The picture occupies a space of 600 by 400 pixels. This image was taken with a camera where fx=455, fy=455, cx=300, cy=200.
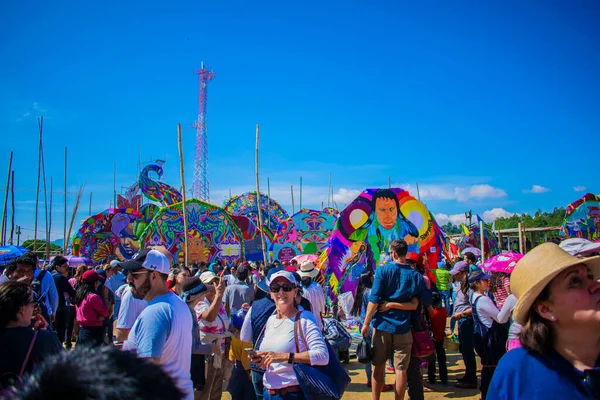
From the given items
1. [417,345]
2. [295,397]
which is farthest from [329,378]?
[417,345]

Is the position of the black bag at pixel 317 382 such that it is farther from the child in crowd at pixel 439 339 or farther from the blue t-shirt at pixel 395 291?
the child in crowd at pixel 439 339

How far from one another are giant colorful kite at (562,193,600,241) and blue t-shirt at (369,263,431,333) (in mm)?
12974

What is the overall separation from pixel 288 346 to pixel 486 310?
2.94 m

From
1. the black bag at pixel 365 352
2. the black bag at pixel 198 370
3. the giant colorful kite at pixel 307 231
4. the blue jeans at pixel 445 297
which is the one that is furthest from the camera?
the giant colorful kite at pixel 307 231

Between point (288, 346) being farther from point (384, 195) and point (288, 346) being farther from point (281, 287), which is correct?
point (384, 195)

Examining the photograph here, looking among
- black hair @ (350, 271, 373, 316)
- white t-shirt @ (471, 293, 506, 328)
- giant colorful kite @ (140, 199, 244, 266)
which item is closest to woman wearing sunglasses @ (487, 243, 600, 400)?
white t-shirt @ (471, 293, 506, 328)

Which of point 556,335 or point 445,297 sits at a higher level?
point 556,335

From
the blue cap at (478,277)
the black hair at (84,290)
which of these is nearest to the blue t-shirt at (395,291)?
the blue cap at (478,277)

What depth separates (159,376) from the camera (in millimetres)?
1014

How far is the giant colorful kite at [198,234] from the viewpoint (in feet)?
68.6

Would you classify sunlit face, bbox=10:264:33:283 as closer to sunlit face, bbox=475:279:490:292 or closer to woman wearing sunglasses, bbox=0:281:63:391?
woman wearing sunglasses, bbox=0:281:63:391

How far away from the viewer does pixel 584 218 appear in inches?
611

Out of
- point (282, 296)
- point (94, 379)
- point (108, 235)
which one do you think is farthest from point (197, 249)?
point (94, 379)

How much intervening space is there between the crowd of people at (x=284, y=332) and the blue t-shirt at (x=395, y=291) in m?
0.01
